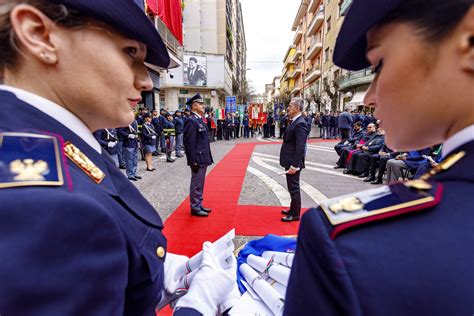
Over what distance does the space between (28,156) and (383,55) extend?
89 centimetres

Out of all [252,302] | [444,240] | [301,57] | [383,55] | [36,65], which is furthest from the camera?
[301,57]

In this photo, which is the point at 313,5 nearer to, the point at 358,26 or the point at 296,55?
the point at 296,55

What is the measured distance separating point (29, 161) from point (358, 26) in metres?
0.87

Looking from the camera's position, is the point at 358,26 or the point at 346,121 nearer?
the point at 358,26

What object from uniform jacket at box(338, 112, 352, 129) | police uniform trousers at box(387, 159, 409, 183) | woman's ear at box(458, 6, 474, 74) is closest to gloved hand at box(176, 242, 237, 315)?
woman's ear at box(458, 6, 474, 74)

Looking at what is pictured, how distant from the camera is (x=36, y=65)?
A: 0.74m

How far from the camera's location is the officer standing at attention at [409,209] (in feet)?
1.49

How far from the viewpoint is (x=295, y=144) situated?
4129 millimetres

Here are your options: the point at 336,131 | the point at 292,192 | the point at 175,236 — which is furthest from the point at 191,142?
the point at 336,131

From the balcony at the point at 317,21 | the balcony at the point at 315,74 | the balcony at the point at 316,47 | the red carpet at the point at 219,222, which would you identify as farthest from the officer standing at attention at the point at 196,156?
the balcony at the point at 317,21

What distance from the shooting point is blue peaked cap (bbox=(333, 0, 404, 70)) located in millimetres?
570

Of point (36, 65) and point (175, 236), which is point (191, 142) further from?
point (36, 65)

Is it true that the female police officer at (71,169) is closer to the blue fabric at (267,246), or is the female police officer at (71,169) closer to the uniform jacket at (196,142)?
the blue fabric at (267,246)

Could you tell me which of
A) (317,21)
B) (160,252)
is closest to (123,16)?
(160,252)
